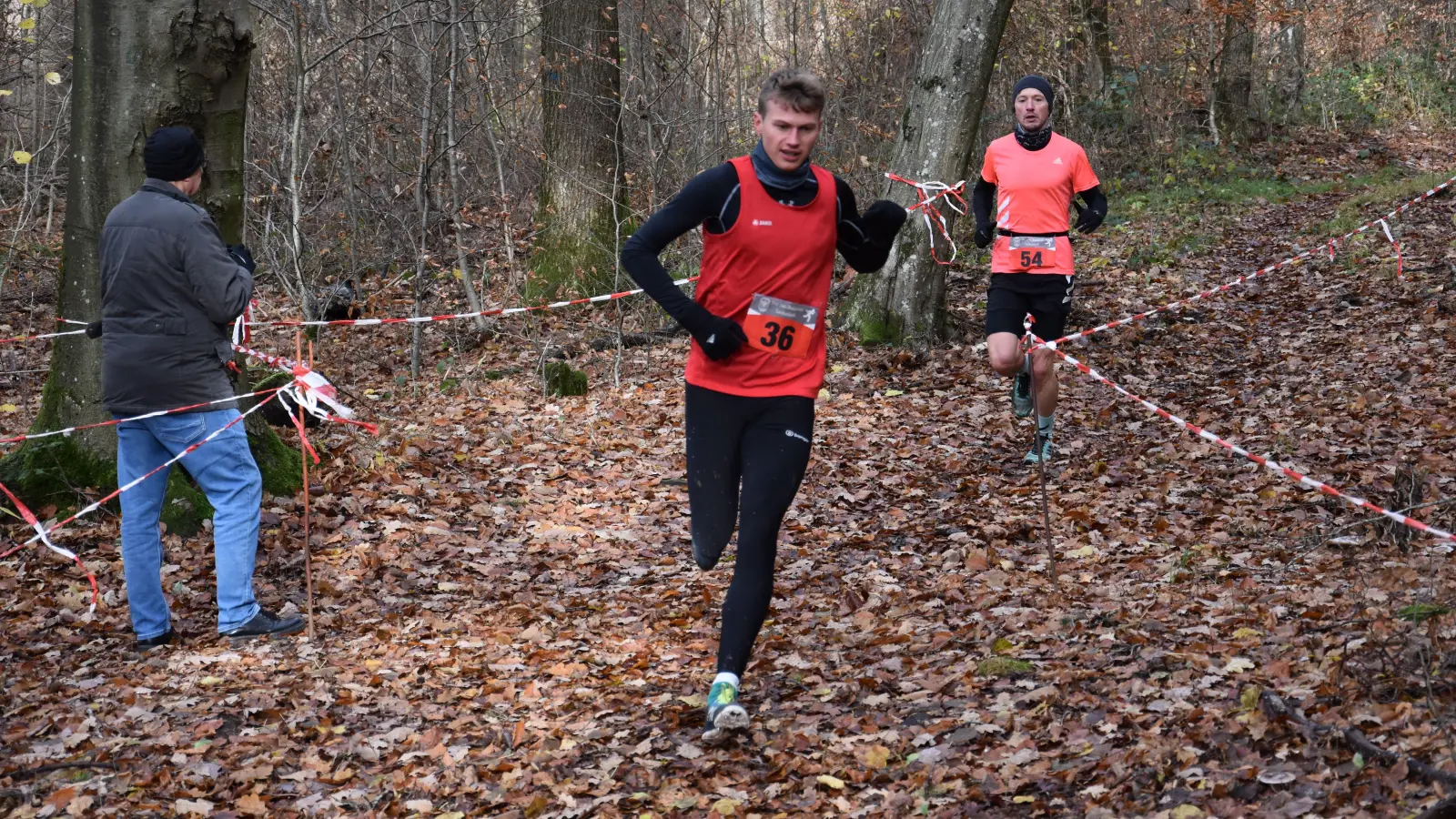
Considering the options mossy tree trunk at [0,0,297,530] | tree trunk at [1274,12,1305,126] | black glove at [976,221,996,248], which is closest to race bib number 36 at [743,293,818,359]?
black glove at [976,221,996,248]

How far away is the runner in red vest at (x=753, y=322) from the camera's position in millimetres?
4094

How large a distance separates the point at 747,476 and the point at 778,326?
1.78 ft

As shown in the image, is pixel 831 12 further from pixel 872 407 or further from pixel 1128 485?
pixel 1128 485

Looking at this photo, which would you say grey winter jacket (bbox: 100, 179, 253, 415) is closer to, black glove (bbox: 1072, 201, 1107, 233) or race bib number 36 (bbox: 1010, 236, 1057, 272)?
race bib number 36 (bbox: 1010, 236, 1057, 272)

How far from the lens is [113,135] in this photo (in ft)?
20.6

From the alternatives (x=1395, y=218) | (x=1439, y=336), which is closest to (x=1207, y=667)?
(x=1439, y=336)

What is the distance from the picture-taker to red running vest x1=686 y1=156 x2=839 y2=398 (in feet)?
13.6

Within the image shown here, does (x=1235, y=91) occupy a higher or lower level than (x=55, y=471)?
higher

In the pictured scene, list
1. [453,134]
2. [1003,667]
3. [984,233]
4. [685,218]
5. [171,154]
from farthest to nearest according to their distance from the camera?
[453,134], [984,233], [171,154], [1003,667], [685,218]

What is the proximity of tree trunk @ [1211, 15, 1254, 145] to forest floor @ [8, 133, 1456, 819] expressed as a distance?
35.0 ft

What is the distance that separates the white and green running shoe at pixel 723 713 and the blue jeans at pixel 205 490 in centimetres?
251

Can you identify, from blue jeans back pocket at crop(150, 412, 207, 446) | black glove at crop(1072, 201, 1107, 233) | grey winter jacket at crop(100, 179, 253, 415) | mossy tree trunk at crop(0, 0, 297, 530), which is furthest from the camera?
black glove at crop(1072, 201, 1107, 233)

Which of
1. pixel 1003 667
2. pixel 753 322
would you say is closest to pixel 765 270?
pixel 753 322

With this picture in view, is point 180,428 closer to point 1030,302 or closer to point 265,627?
point 265,627
